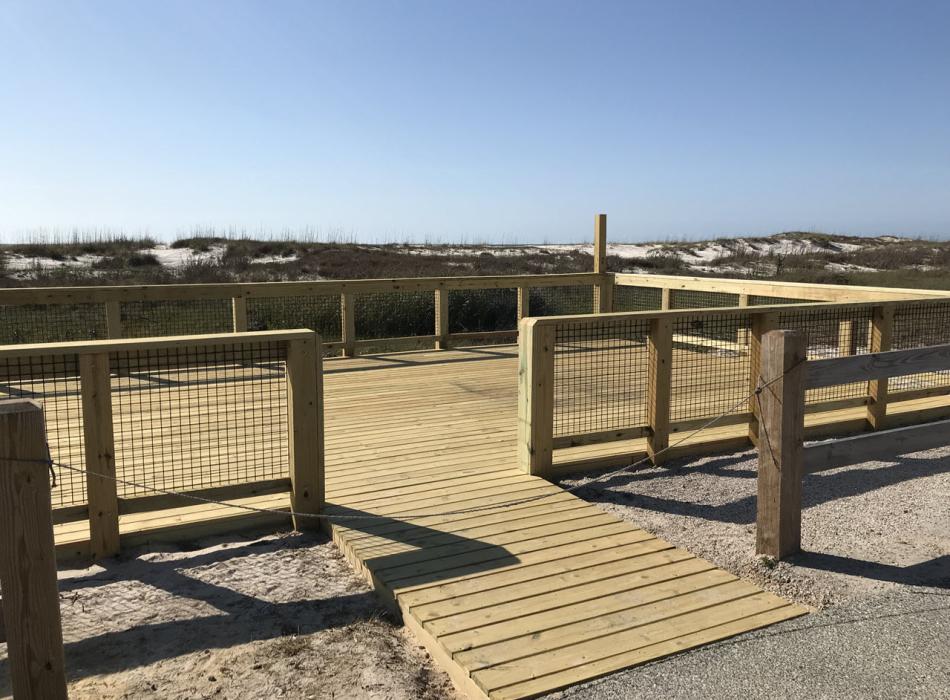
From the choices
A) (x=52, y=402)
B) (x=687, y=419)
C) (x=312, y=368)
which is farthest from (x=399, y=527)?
(x=52, y=402)

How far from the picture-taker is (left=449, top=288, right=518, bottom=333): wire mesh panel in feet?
49.7


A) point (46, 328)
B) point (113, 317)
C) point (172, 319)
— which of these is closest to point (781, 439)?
point (113, 317)

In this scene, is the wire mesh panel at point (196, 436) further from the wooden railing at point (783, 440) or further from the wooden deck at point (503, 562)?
the wooden railing at point (783, 440)

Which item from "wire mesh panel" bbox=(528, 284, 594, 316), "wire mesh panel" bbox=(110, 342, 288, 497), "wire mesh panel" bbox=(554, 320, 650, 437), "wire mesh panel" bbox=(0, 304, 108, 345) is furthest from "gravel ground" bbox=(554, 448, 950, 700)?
"wire mesh panel" bbox=(528, 284, 594, 316)

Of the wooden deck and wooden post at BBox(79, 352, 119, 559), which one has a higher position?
wooden post at BBox(79, 352, 119, 559)

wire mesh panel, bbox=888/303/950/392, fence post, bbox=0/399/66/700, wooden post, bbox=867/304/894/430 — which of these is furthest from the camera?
wire mesh panel, bbox=888/303/950/392

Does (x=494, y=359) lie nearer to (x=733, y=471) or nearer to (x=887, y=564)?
(x=733, y=471)

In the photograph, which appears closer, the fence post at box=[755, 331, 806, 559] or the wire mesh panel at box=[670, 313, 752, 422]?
the fence post at box=[755, 331, 806, 559]

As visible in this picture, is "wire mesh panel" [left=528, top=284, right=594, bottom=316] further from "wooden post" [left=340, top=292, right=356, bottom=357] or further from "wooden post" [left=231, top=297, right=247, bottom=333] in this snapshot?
"wooden post" [left=231, top=297, right=247, bottom=333]

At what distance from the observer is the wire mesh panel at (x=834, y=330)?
5008mm

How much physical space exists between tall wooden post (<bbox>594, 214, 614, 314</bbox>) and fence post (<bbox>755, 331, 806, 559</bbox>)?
6194 mm

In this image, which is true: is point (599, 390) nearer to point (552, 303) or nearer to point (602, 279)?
point (602, 279)

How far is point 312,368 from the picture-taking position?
11.9ft

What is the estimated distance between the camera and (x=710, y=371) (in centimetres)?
709
